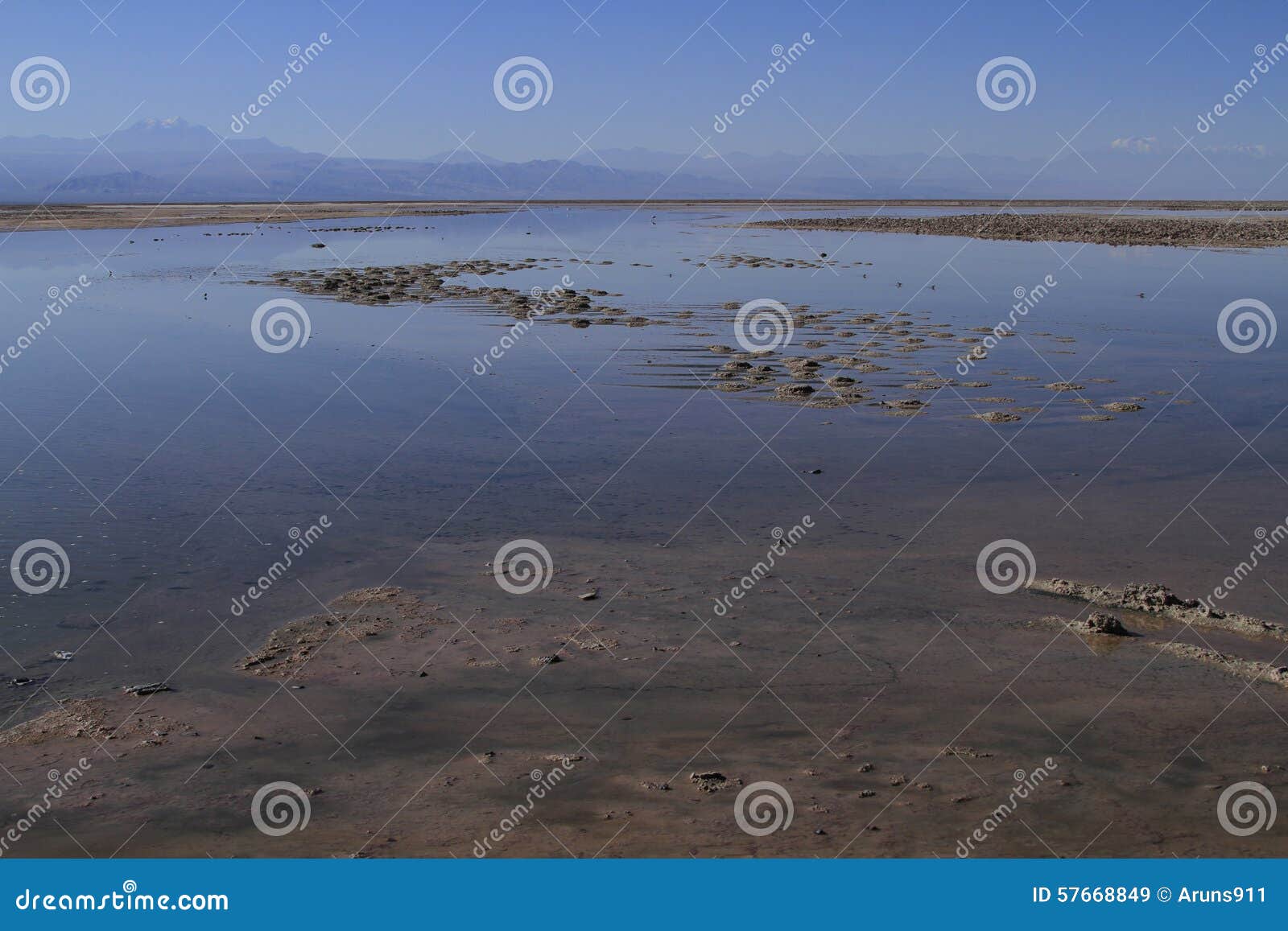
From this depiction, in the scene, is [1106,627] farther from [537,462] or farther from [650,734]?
[537,462]

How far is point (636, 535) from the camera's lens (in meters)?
10.8

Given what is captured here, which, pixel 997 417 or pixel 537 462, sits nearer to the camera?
pixel 537 462

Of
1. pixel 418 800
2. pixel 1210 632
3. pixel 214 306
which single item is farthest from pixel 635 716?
pixel 214 306

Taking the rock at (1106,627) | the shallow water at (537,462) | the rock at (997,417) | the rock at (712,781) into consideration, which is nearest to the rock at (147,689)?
the shallow water at (537,462)

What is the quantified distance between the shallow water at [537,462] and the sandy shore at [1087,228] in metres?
27.4

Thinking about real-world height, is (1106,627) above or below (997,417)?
below

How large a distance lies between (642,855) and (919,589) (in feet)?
14.9

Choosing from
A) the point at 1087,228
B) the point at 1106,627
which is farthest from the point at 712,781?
the point at 1087,228

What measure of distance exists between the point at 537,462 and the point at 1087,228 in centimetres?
5522

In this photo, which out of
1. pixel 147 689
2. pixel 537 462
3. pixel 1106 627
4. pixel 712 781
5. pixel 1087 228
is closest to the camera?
pixel 712 781

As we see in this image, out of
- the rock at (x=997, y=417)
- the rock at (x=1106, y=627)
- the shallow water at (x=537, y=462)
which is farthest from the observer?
the rock at (x=997, y=417)

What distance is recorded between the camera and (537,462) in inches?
533

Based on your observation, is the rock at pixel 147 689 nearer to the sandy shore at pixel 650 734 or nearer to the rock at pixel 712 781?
the sandy shore at pixel 650 734

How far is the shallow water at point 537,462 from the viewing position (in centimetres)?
976
